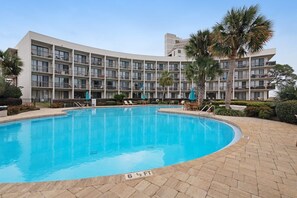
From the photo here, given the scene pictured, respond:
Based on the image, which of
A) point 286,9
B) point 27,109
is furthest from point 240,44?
point 27,109

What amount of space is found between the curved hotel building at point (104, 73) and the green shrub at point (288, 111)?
2203 cm

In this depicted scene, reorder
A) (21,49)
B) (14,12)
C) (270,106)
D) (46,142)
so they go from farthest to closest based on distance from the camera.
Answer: (21,49) → (14,12) → (270,106) → (46,142)

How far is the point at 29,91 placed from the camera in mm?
24109

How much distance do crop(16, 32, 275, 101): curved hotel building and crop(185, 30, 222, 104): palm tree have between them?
12.8 m

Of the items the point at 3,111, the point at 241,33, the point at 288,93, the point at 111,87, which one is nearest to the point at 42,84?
the point at 111,87

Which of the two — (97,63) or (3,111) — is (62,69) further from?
(3,111)

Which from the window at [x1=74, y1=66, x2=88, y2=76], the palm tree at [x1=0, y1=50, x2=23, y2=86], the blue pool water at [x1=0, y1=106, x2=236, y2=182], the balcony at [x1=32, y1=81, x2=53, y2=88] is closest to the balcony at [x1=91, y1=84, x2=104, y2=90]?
the window at [x1=74, y1=66, x2=88, y2=76]

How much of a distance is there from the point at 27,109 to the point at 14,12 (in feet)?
31.8

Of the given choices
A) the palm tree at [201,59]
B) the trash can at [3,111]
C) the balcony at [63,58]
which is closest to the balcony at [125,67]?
the balcony at [63,58]

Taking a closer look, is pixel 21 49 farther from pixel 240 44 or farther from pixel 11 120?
pixel 240 44

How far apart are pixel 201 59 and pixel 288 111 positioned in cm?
999

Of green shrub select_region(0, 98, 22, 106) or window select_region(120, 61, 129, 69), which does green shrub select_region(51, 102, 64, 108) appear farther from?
window select_region(120, 61, 129, 69)

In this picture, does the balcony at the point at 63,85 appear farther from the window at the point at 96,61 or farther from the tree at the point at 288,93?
the tree at the point at 288,93

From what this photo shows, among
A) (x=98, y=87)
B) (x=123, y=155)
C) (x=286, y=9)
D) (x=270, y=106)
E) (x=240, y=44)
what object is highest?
(x=286, y=9)
